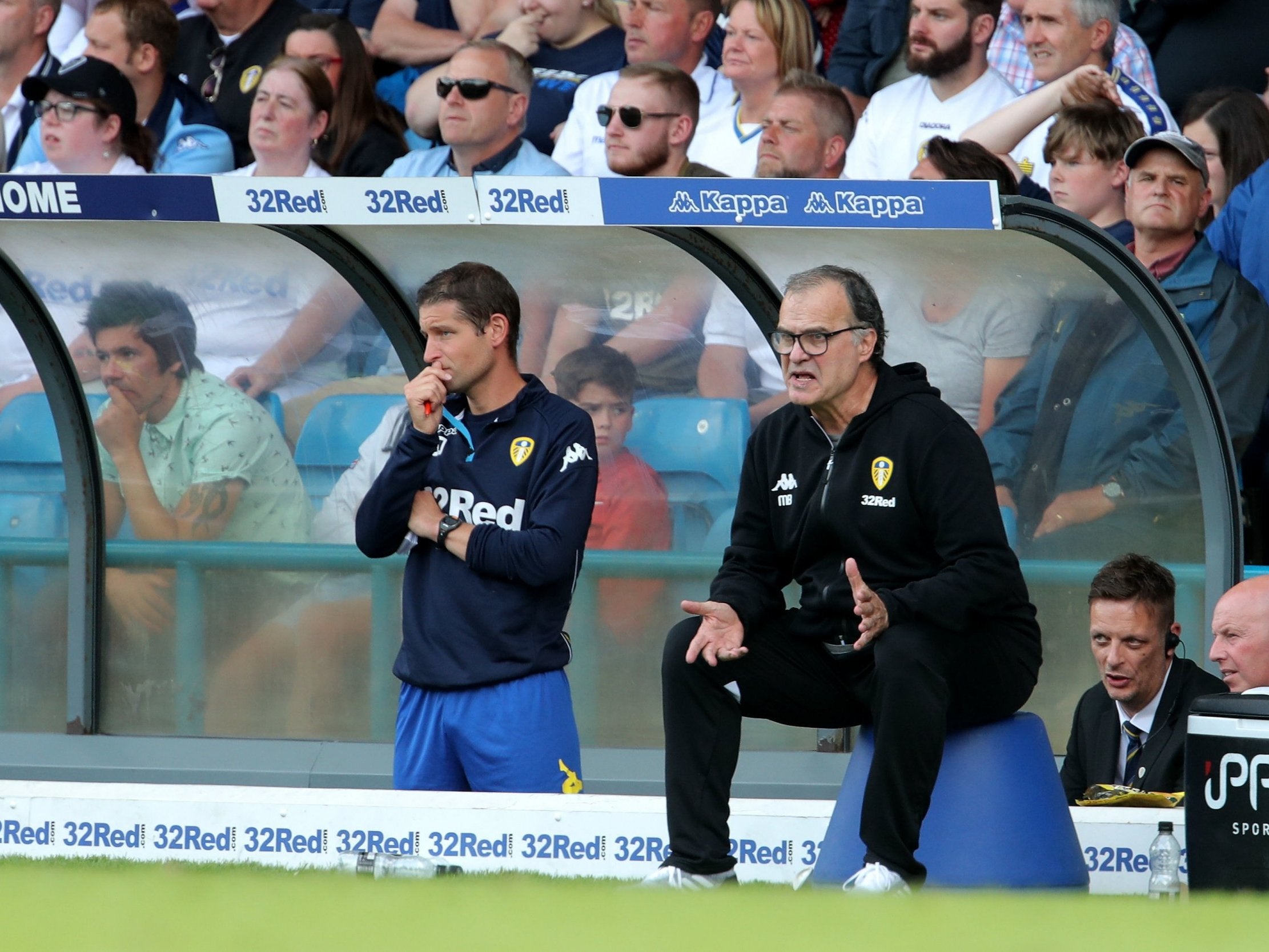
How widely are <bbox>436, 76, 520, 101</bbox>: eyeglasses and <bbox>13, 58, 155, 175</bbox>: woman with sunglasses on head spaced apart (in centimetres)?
150

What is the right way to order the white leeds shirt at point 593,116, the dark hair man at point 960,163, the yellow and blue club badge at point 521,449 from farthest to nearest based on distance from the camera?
the white leeds shirt at point 593,116 → the dark hair man at point 960,163 → the yellow and blue club badge at point 521,449

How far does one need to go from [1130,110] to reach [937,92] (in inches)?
36.6

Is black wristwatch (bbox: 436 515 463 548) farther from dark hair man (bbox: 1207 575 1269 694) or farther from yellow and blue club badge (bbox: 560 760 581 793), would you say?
dark hair man (bbox: 1207 575 1269 694)

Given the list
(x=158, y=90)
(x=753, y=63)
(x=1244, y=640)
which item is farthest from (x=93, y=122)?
(x=1244, y=640)

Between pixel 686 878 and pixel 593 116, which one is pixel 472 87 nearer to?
pixel 593 116

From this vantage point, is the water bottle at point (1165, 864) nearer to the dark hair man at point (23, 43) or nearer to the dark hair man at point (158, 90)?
the dark hair man at point (158, 90)

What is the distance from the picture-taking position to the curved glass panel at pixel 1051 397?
238 inches

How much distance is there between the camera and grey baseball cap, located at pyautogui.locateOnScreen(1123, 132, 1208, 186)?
20.9ft

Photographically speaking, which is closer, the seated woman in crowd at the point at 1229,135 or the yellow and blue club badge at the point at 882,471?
the yellow and blue club badge at the point at 882,471

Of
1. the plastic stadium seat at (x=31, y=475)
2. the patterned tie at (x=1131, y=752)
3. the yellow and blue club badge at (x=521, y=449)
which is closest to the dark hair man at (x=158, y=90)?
the plastic stadium seat at (x=31, y=475)

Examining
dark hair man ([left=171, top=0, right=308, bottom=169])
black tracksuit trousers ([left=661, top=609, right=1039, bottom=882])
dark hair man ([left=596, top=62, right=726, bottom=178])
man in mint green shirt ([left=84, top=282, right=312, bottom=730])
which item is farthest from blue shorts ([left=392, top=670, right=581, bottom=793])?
dark hair man ([left=171, top=0, right=308, bottom=169])

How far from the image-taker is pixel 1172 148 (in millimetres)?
6398

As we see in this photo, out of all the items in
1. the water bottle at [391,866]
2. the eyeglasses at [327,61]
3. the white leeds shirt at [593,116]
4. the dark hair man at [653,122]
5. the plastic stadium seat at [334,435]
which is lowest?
the water bottle at [391,866]

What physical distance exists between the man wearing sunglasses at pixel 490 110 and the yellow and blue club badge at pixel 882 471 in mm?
4094
